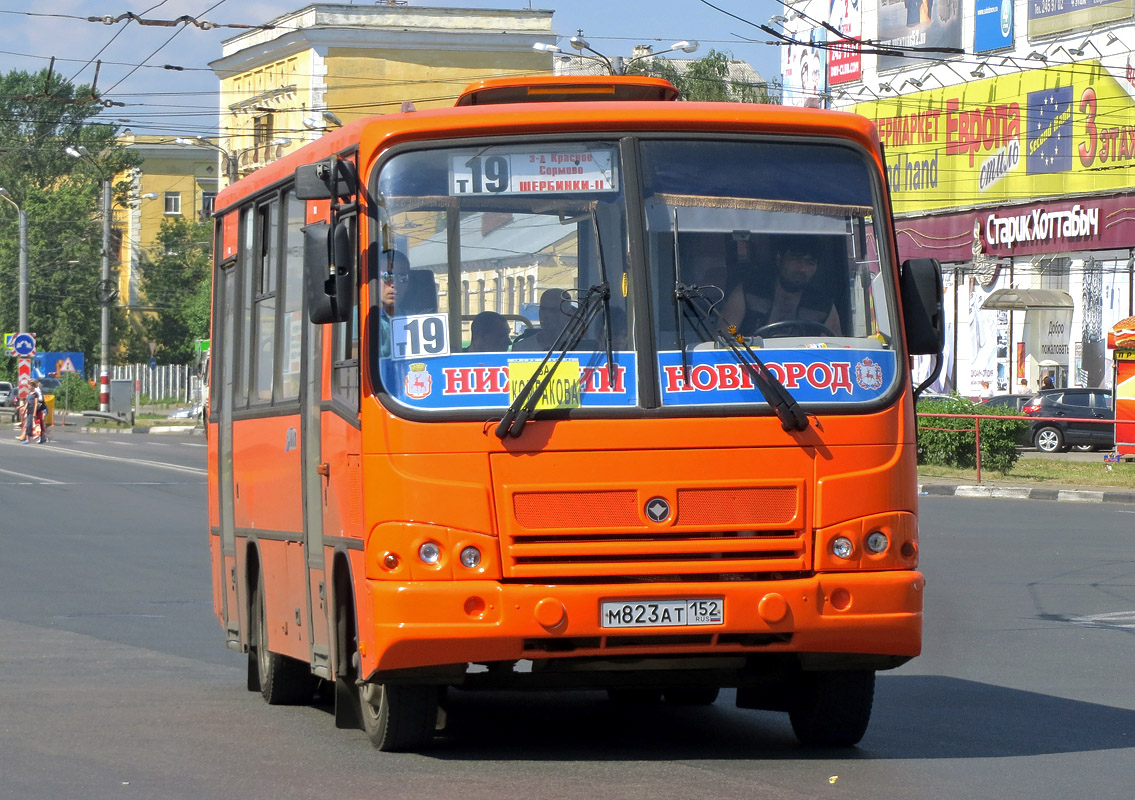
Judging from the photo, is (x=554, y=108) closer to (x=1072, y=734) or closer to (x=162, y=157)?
(x=1072, y=734)

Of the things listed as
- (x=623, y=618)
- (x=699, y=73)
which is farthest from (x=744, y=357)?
(x=699, y=73)

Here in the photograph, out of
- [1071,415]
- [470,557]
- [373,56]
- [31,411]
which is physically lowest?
[31,411]

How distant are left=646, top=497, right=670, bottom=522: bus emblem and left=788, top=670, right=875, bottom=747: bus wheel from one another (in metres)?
1.18

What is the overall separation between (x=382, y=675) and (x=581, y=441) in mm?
1128

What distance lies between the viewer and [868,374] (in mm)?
7504

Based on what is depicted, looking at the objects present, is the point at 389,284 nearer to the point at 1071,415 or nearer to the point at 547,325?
the point at 547,325

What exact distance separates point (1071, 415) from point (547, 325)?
35823 mm

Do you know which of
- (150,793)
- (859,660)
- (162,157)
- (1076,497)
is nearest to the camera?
(150,793)

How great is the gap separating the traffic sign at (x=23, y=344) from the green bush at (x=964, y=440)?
33706 millimetres

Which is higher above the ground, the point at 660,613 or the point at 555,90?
the point at 555,90

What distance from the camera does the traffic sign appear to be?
187ft

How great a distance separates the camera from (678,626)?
7066mm

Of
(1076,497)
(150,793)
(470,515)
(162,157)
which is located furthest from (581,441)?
(162,157)

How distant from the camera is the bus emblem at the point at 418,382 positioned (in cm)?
721
